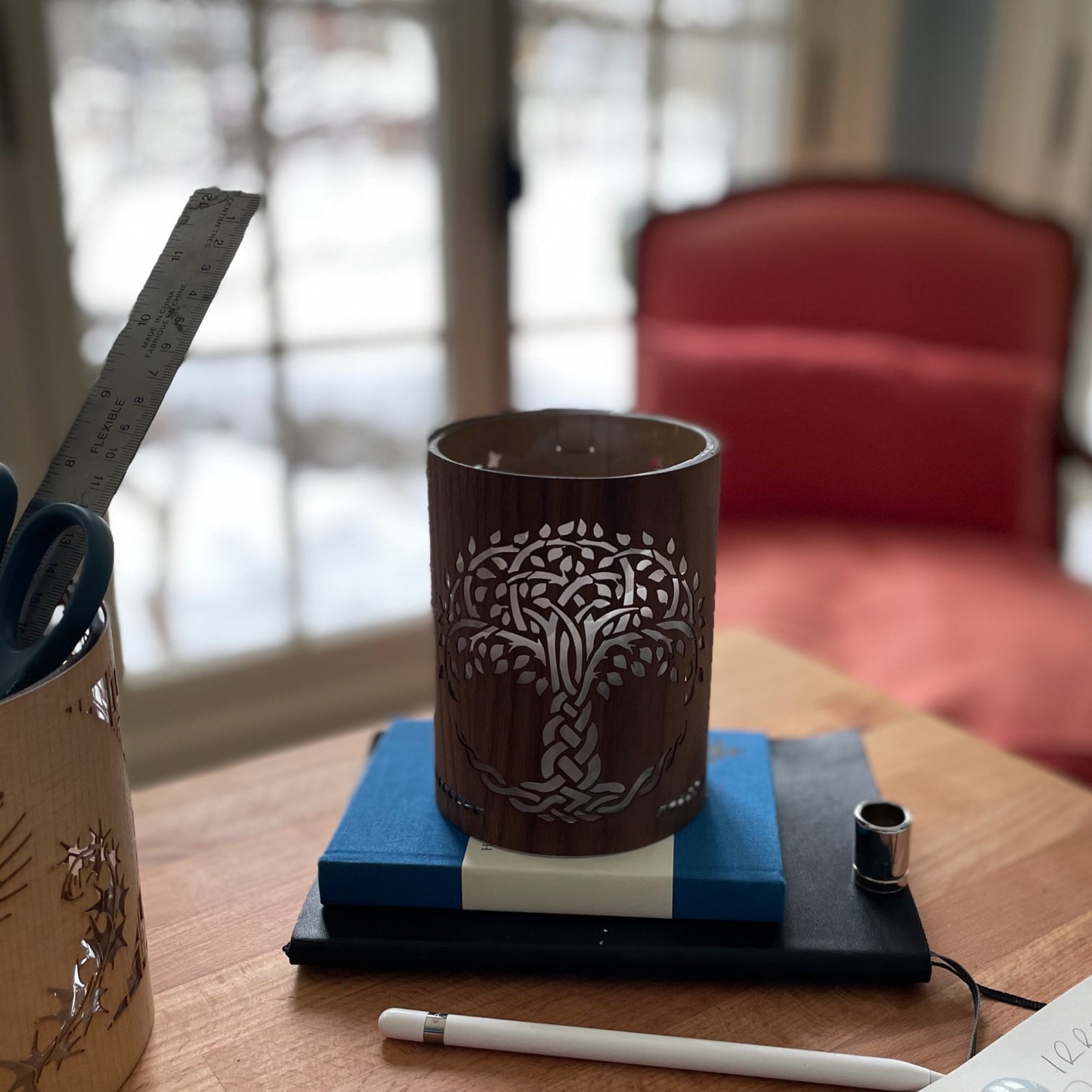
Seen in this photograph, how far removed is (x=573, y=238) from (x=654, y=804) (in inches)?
55.9

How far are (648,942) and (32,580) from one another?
0.31 meters

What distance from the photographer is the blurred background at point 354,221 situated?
4.50ft

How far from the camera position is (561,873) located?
51 cm

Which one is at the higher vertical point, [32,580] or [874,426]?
[32,580]

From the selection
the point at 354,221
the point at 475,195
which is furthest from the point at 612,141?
the point at 354,221

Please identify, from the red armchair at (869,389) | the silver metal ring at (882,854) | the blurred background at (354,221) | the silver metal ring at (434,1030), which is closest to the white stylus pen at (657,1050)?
the silver metal ring at (434,1030)

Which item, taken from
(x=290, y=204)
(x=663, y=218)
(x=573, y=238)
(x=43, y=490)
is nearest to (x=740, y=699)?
(x=43, y=490)

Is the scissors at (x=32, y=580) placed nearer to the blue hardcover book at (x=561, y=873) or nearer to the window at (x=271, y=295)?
the blue hardcover book at (x=561, y=873)

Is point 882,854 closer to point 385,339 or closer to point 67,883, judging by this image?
point 67,883

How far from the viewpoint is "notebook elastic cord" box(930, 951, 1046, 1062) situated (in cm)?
48

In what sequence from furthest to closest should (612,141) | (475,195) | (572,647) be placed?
(612,141), (475,195), (572,647)

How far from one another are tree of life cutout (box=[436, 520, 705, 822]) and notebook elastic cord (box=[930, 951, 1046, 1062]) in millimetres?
160

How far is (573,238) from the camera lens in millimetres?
1805

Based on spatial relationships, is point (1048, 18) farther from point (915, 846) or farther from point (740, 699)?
point (915, 846)
